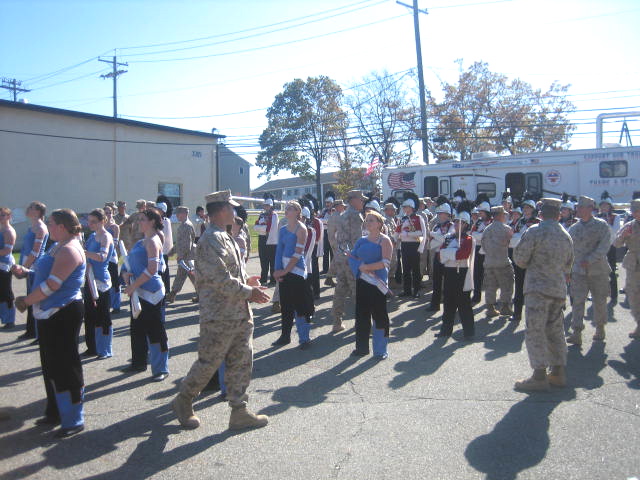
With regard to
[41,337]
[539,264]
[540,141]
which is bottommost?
[41,337]

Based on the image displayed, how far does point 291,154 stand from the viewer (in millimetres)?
45438

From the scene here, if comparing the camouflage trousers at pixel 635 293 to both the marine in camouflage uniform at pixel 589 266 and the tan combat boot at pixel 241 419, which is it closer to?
the marine in camouflage uniform at pixel 589 266

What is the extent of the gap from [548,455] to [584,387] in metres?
1.78

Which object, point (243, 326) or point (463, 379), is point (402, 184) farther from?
point (243, 326)

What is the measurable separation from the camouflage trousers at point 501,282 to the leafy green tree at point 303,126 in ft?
113

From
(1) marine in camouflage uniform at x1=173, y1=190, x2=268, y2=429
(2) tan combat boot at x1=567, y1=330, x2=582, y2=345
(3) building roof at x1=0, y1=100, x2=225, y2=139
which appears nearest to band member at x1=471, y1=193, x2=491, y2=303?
(2) tan combat boot at x1=567, y1=330, x2=582, y2=345

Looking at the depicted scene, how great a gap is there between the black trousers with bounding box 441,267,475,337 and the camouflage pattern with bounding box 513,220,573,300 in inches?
74.6

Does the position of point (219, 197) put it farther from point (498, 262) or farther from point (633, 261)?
point (633, 261)

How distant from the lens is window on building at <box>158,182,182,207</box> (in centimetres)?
2783

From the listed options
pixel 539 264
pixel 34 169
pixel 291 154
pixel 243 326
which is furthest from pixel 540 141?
pixel 243 326

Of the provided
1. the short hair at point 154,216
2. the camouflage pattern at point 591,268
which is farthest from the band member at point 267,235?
the camouflage pattern at point 591,268

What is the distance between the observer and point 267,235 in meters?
12.0

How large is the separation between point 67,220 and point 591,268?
644 cm

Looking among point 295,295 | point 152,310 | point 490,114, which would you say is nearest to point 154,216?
point 152,310
